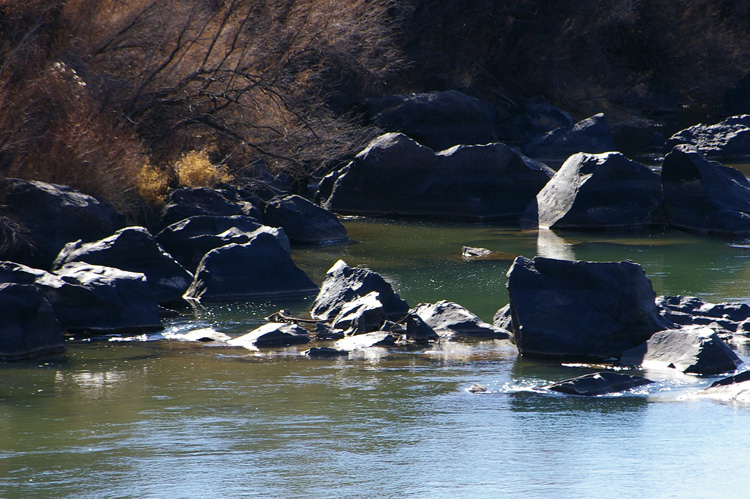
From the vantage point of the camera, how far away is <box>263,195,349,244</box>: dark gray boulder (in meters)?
13.5

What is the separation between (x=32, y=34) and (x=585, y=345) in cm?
950

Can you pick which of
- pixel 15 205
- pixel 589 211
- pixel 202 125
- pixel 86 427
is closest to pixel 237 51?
pixel 202 125

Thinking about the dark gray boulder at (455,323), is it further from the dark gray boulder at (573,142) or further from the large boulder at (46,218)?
the dark gray boulder at (573,142)

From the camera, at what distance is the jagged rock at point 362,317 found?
8.27 m

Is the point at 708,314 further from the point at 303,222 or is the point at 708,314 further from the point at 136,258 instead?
the point at 303,222

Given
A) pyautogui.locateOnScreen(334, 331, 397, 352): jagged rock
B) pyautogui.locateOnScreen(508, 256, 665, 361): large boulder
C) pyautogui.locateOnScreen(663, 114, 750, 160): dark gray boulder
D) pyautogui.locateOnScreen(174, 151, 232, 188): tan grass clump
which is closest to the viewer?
pyautogui.locateOnScreen(508, 256, 665, 361): large boulder

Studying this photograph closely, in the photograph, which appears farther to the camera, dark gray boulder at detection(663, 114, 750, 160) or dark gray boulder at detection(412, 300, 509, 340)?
dark gray boulder at detection(663, 114, 750, 160)

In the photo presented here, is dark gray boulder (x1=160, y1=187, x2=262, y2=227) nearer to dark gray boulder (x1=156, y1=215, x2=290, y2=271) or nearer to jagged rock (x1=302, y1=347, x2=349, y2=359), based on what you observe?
dark gray boulder (x1=156, y1=215, x2=290, y2=271)

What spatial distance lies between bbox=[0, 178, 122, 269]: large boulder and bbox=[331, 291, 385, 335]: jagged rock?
3.28 m

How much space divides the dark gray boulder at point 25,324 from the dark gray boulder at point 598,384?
153 inches

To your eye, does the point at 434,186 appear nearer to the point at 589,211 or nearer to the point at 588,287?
the point at 589,211

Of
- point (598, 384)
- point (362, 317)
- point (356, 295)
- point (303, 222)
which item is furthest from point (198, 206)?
point (598, 384)

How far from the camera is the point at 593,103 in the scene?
109ft

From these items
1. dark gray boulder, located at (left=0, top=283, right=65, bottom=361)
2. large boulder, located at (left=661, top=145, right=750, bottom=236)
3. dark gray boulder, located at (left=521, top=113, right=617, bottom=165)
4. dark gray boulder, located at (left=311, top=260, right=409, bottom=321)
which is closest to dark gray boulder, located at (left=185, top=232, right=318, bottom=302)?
dark gray boulder, located at (left=311, top=260, right=409, bottom=321)
